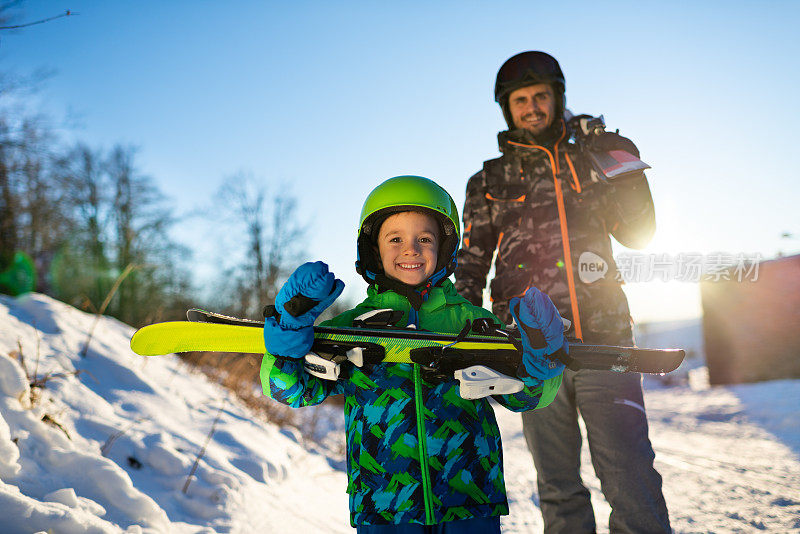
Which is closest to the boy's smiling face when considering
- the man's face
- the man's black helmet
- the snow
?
the man's face

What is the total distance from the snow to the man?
114 centimetres

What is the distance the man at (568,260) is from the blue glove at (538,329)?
77 cm

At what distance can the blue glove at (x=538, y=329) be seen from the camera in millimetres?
1609

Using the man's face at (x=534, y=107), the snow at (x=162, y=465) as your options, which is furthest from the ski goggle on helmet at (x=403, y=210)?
the snow at (x=162, y=465)

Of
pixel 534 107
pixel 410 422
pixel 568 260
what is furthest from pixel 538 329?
pixel 534 107

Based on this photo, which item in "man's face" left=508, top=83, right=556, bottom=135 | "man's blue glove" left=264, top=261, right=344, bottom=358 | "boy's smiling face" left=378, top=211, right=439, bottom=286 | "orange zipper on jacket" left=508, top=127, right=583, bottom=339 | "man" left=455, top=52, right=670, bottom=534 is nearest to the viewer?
"man's blue glove" left=264, top=261, right=344, bottom=358

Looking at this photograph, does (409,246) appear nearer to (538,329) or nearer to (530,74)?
(538,329)

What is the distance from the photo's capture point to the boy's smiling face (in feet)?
6.70

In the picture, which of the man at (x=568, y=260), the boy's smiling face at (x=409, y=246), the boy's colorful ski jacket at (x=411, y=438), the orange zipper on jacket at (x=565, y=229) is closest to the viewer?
the boy's colorful ski jacket at (x=411, y=438)

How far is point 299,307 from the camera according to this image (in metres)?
1.50

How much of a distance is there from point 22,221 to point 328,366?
1711 cm

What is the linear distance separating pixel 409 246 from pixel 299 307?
739 millimetres

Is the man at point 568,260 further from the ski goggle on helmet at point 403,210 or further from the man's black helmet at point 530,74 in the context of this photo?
Answer: the ski goggle on helmet at point 403,210

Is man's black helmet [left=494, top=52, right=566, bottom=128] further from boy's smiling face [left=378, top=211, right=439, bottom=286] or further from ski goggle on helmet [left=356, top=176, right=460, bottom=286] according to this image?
boy's smiling face [left=378, top=211, right=439, bottom=286]
